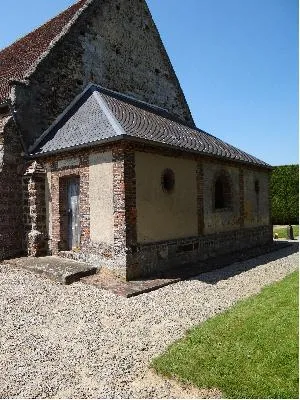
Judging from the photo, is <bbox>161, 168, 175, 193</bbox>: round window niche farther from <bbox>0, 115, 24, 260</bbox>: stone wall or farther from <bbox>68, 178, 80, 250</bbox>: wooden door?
<bbox>0, 115, 24, 260</bbox>: stone wall

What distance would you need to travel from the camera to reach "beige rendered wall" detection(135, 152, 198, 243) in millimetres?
9438

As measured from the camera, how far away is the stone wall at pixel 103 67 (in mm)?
11586

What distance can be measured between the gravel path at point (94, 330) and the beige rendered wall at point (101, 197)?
61.7 inches

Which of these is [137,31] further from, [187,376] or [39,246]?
[187,376]

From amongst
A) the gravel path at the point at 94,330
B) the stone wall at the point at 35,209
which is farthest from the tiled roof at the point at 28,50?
the gravel path at the point at 94,330

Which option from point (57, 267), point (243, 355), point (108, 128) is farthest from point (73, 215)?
point (243, 355)

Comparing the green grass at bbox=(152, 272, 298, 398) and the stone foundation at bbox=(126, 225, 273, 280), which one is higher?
the stone foundation at bbox=(126, 225, 273, 280)

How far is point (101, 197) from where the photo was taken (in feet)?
31.2

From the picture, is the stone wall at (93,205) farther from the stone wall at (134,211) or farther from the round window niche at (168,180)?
the round window niche at (168,180)

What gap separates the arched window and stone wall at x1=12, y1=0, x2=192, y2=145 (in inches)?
212

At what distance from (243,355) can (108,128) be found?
6762 millimetres

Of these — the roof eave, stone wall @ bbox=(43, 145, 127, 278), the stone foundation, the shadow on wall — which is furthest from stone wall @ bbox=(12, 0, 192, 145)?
the shadow on wall

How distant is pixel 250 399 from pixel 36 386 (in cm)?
255

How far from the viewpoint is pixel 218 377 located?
167 inches
